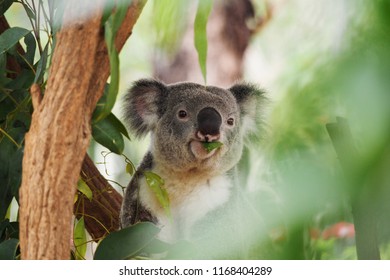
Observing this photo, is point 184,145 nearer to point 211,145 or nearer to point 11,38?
point 211,145

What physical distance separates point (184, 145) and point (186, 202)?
173mm

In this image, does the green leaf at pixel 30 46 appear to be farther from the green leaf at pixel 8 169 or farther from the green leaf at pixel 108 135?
the green leaf at pixel 108 135

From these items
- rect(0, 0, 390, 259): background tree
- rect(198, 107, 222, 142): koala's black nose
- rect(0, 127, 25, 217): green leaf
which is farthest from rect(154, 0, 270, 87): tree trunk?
rect(0, 127, 25, 217): green leaf

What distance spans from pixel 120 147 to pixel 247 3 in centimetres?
62

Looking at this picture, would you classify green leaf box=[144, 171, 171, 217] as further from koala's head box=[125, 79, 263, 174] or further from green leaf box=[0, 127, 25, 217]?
green leaf box=[0, 127, 25, 217]

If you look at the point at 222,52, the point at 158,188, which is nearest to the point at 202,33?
the point at 158,188

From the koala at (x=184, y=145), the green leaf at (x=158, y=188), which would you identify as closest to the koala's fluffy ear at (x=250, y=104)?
the koala at (x=184, y=145)

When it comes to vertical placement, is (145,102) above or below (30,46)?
below

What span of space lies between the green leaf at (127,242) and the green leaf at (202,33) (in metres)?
0.43

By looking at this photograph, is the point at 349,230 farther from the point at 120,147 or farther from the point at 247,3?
the point at 247,3

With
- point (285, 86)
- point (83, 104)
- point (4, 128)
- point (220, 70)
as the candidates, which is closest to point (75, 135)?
point (83, 104)

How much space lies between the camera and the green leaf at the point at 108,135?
140cm

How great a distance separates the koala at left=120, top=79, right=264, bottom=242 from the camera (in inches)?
58.3

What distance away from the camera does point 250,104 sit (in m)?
1.60
